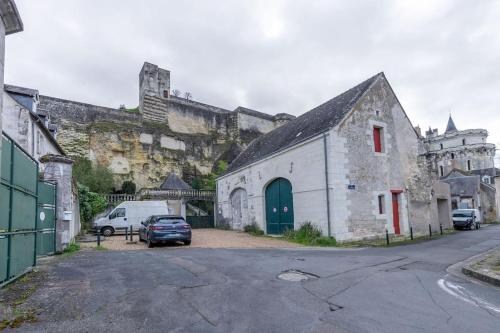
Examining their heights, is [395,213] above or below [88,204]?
below

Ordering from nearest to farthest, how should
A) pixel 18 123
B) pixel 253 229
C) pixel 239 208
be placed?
pixel 18 123 < pixel 253 229 < pixel 239 208

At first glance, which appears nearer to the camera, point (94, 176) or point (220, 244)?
point (220, 244)

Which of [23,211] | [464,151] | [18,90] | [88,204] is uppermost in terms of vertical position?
[464,151]

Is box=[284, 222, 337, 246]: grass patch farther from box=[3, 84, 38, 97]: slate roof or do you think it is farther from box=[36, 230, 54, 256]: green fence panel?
box=[3, 84, 38, 97]: slate roof

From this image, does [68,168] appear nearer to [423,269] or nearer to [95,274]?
[95,274]

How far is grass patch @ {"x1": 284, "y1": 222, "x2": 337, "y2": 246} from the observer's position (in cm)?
1390

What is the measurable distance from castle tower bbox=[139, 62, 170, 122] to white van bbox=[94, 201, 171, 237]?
15.6 m

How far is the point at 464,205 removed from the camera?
3397 centimetres

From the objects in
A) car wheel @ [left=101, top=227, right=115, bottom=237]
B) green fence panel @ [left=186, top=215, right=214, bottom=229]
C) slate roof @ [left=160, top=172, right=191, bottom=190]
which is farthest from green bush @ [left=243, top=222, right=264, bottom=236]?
slate roof @ [left=160, top=172, right=191, bottom=190]

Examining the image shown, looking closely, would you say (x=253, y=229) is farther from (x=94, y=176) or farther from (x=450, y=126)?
(x=450, y=126)

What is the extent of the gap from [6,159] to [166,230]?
8.13 meters

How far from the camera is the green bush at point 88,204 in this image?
21.2m

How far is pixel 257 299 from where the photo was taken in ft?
16.7

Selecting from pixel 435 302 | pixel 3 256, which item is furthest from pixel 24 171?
pixel 435 302
